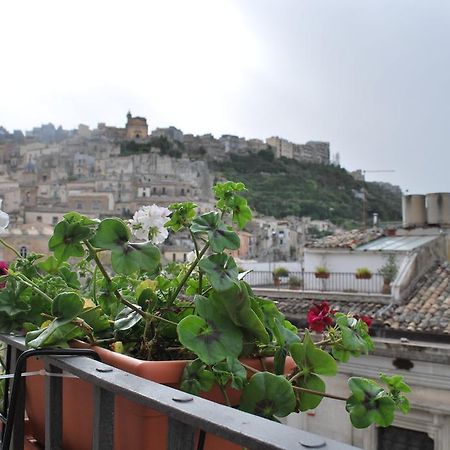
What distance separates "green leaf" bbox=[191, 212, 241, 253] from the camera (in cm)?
127

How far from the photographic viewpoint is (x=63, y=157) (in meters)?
95.1

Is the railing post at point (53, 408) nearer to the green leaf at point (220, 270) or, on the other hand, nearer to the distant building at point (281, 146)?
the green leaf at point (220, 270)

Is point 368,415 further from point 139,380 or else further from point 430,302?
point 430,302

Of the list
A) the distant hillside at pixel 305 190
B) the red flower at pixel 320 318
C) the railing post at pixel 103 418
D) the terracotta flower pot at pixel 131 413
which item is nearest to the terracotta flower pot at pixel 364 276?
the red flower at pixel 320 318

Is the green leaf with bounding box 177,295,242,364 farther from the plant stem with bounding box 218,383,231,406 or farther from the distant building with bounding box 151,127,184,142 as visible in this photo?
the distant building with bounding box 151,127,184,142

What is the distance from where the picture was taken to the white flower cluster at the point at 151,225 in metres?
1.64

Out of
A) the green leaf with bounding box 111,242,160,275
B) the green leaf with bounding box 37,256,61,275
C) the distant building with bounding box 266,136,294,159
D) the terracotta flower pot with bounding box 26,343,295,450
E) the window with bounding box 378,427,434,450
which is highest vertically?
the distant building with bounding box 266,136,294,159

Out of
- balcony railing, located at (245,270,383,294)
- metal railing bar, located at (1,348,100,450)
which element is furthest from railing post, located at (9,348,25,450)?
balcony railing, located at (245,270,383,294)

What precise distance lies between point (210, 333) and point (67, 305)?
1.19 ft

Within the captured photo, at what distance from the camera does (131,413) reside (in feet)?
3.73

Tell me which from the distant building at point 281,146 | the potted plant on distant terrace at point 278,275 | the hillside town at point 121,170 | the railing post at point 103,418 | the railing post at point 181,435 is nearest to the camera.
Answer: the railing post at point 181,435

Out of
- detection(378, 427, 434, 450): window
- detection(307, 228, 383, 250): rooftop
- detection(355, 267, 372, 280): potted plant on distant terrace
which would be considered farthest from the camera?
detection(307, 228, 383, 250): rooftop

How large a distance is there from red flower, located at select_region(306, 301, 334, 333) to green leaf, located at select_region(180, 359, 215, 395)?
2.03 ft

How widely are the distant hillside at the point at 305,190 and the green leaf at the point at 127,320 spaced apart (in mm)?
74175
